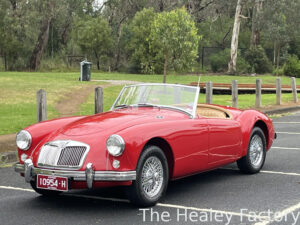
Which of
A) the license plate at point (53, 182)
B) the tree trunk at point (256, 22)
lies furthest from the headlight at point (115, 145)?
the tree trunk at point (256, 22)

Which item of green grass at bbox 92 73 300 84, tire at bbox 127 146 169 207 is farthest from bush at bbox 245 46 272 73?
tire at bbox 127 146 169 207

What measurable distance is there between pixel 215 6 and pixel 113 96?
37.4 metres

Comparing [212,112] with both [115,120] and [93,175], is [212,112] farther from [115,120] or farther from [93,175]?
[93,175]

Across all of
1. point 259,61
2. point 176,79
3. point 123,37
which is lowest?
point 176,79

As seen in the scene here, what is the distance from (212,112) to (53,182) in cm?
308

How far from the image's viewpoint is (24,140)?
6566mm

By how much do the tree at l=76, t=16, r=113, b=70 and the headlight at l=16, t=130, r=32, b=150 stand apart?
1573 inches

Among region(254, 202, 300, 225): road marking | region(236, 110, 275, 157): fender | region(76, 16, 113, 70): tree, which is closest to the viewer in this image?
region(254, 202, 300, 225): road marking

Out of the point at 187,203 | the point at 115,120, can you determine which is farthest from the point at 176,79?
the point at 187,203

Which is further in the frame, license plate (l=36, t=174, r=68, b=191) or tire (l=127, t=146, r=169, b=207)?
tire (l=127, t=146, r=169, b=207)

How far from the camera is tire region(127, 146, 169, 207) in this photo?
5691mm

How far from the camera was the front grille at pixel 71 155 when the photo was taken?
568cm

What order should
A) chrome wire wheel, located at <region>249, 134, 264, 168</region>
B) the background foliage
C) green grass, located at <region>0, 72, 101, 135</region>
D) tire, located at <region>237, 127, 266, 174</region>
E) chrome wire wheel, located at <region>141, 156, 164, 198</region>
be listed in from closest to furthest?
chrome wire wheel, located at <region>141, 156, 164, 198</region>, tire, located at <region>237, 127, 266, 174</region>, chrome wire wheel, located at <region>249, 134, 264, 168</region>, green grass, located at <region>0, 72, 101, 135</region>, the background foliage

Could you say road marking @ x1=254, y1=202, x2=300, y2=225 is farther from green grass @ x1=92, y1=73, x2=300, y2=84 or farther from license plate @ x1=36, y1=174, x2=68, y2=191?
green grass @ x1=92, y1=73, x2=300, y2=84
